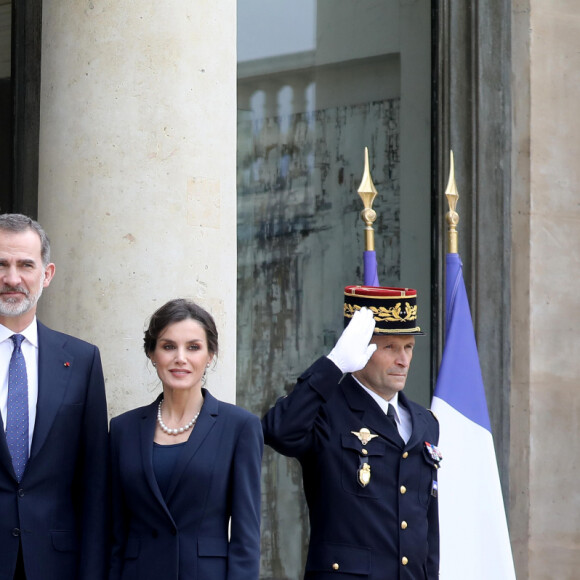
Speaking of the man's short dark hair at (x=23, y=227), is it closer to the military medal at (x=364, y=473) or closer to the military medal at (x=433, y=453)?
the military medal at (x=364, y=473)

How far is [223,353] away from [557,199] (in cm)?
315

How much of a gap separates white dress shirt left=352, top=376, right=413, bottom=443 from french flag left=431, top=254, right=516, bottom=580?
2.39ft

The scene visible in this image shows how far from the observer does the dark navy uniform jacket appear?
4176 millimetres

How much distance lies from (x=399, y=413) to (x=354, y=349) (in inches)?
15.3

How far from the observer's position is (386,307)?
442 centimetres

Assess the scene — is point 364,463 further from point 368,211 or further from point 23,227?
point 23,227

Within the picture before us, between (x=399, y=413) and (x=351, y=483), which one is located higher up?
(x=399, y=413)

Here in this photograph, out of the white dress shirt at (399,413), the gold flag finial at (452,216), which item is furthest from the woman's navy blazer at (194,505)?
the gold flag finial at (452,216)

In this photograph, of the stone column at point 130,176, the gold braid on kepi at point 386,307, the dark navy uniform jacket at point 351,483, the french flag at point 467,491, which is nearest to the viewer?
the dark navy uniform jacket at point 351,483

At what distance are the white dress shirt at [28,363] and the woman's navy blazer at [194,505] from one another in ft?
0.89

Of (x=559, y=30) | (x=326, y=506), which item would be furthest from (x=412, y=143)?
(x=326, y=506)

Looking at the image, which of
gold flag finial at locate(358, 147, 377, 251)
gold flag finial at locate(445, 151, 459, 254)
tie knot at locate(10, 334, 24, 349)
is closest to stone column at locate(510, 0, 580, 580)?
gold flag finial at locate(445, 151, 459, 254)

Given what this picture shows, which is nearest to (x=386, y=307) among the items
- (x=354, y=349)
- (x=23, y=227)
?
(x=354, y=349)

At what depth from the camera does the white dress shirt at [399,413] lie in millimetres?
4379
